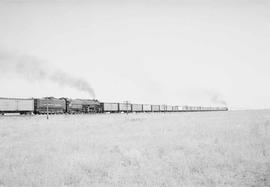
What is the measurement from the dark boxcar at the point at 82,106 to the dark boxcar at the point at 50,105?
1.50m

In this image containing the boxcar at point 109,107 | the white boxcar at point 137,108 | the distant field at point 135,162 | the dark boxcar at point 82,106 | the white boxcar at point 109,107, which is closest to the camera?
the distant field at point 135,162

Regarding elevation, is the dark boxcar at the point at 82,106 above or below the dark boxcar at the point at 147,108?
above

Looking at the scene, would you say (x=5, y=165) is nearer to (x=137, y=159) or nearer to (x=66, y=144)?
(x=66, y=144)

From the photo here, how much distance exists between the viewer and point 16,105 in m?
36.5

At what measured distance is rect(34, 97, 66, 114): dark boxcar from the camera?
3917 cm

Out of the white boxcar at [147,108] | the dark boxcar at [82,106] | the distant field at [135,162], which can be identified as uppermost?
the dark boxcar at [82,106]

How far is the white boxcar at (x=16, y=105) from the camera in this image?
35.0 m

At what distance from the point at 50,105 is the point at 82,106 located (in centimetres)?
820

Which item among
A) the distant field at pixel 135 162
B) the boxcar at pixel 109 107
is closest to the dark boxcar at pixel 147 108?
→ the boxcar at pixel 109 107

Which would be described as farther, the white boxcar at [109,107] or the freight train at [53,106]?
the white boxcar at [109,107]

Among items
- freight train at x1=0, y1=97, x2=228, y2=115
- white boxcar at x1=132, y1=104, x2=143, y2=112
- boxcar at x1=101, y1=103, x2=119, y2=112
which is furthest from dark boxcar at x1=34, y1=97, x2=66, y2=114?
white boxcar at x1=132, y1=104, x2=143, y2=112

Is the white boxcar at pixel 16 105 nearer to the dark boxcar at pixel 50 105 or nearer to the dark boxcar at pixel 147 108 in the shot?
the dark boxcar at pixel 50 105

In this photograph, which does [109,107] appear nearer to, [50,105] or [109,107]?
[109,107]

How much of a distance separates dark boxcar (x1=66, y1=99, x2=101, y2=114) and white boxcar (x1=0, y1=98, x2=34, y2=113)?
771 cm
